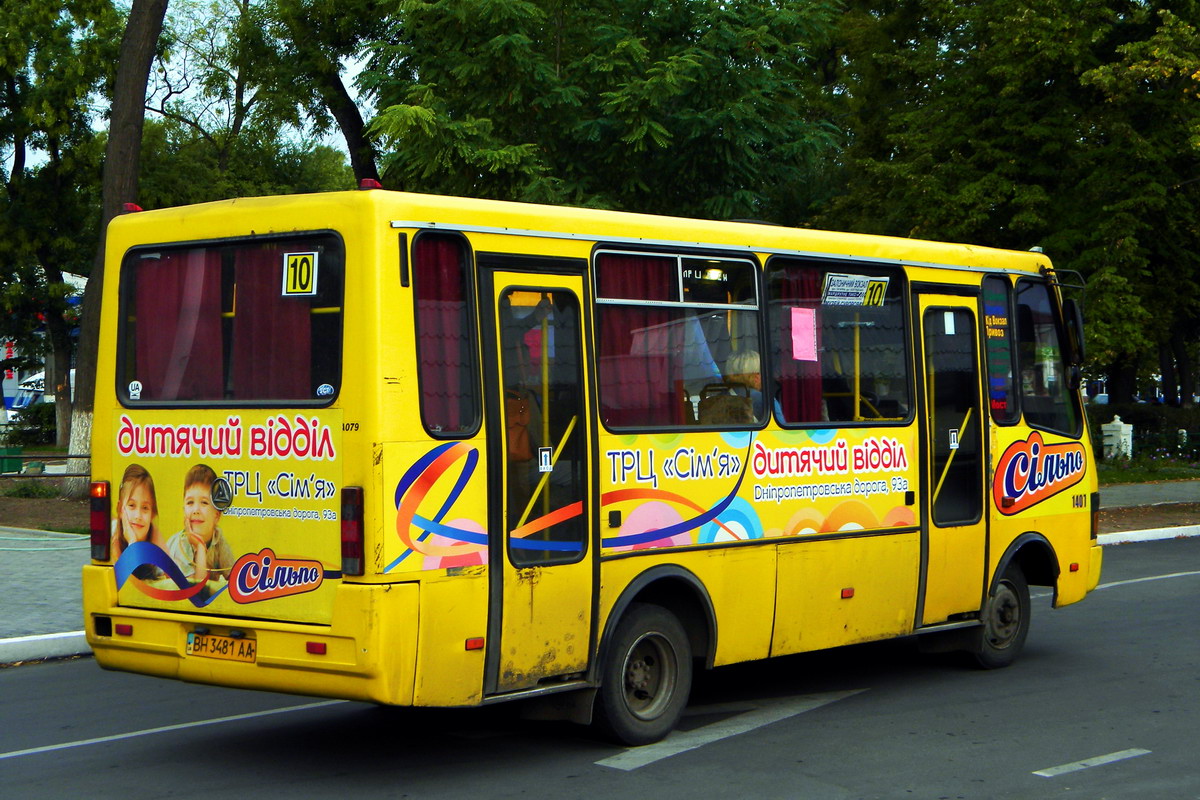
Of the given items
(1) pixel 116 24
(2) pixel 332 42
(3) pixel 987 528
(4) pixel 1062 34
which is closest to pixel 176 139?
(1) pixel 116 24

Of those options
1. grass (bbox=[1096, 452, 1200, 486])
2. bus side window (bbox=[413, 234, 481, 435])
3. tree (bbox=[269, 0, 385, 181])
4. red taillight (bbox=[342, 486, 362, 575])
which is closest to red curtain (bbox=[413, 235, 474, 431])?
bus side window (bbox=[413, 234, 481, 435])

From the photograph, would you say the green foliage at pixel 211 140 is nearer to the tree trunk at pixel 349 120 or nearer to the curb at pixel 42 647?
the tree trunk at pixel 349 120

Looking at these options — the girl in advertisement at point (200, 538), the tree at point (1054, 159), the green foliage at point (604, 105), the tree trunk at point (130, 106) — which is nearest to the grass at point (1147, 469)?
the tree at point (1054, 159)

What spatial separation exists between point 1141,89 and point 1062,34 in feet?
5.96

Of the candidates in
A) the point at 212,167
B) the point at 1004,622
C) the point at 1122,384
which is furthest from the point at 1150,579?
the point at 212,167

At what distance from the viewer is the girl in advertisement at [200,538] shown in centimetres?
724

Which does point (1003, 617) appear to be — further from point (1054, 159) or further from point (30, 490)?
point (1054, 159)

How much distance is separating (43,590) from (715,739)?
8444 millimetres

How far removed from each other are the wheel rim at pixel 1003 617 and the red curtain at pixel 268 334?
18.4ft

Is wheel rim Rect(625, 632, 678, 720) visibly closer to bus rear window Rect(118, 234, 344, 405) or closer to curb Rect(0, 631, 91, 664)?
bus rear window Rect(118, 234, 344, 405)

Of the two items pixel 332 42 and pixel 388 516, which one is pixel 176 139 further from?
pixel 388 516

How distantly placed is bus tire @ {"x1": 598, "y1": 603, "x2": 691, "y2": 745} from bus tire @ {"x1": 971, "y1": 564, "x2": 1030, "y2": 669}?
310 centimetres

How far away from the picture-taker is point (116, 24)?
40.7 meters

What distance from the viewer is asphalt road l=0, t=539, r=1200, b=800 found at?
705 cm
